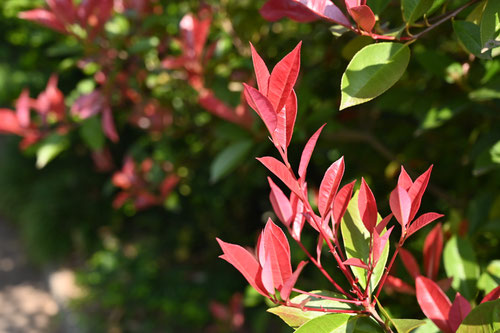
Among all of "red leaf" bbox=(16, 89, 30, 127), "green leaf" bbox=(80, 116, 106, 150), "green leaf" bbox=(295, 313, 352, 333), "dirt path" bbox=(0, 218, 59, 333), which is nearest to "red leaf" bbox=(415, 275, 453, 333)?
"green leaf" bbox=(295, 313, 352, 333)

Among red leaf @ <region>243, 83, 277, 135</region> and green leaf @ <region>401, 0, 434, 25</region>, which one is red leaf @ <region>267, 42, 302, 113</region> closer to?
red leaf @ <region>243, 83, 277, 135</region>

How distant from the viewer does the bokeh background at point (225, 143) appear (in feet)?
3.13

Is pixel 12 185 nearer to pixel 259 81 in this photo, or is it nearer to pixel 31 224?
pixel 31 224

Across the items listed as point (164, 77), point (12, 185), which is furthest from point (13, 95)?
point (164, 77)

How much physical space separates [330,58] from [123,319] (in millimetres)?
2080

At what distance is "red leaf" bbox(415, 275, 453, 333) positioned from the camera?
21.6 inches

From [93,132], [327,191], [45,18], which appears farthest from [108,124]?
[327,191]

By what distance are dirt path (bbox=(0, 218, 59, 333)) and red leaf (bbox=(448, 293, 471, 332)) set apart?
10.3 feet

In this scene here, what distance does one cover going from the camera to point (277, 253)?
0.50 m

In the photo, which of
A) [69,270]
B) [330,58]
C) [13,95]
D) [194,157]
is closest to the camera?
[330,58]

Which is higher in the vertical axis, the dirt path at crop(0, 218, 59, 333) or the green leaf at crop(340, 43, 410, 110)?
the green leaf at crop(340, 43, 410, 110)

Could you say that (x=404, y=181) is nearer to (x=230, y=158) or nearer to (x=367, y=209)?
(x=367, y=209)

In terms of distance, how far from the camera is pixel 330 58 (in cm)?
123

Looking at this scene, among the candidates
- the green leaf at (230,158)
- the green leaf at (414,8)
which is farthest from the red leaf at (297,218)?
the green leaf at (230,158)
